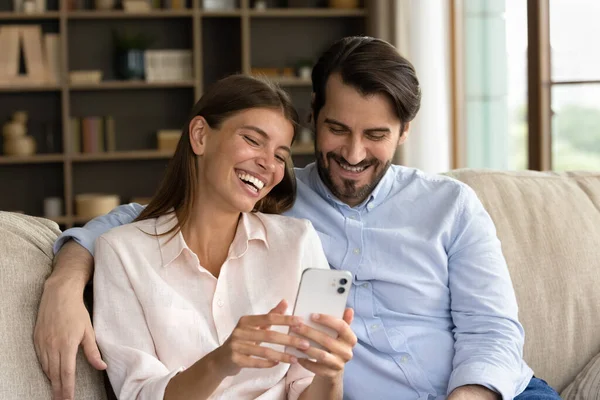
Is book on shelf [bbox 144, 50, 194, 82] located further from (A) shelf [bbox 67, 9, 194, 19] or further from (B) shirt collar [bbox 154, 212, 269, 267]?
(B) shirt collar [bbox 154, 212, 269, 267]

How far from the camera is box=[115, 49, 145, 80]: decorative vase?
5379 millimetres

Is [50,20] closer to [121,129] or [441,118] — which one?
[121,129]

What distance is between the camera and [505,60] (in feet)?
15.5

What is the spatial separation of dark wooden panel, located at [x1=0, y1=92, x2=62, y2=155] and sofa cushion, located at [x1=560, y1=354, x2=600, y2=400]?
402 cm

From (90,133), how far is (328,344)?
4.22 metres

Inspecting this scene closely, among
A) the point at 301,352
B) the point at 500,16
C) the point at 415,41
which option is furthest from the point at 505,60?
the point at 301,352

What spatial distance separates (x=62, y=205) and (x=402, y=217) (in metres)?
3.84

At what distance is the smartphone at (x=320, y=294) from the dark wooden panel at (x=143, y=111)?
14.2 ft

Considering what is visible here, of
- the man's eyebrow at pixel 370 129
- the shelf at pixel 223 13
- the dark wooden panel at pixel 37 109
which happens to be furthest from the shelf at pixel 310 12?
the man's eyebrow at pixel 370 129

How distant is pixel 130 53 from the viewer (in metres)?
5.37

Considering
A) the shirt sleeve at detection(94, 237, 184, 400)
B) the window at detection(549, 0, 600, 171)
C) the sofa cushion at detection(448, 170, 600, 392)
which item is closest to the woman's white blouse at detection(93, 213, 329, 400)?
the shirt sleeve at detection(94, 237, 184, 400)

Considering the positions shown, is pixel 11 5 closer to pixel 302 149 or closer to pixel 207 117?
pixel 302 149

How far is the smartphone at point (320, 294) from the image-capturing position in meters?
1.41

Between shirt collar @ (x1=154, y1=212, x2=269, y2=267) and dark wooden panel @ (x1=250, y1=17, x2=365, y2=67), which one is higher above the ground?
dark wooden panel @ (x1=250, y1=17, x2=365, y2=67)
